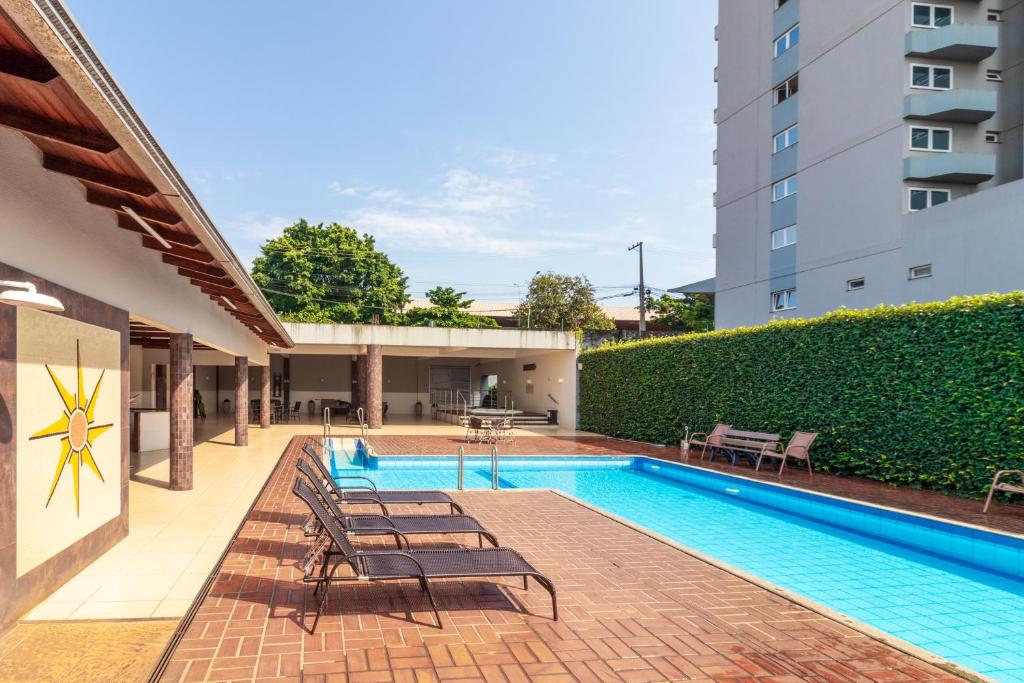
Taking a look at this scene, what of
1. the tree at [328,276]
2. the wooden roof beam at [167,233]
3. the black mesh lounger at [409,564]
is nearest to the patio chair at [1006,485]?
the black mesh lounger at [409,564]

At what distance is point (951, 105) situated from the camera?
18500 millimetres

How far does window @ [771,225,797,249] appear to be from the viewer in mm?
22794

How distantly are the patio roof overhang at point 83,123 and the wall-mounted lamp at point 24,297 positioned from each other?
0.82 m

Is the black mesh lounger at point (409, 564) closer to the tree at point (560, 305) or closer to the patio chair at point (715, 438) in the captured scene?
the patio chair at point (715, 438)

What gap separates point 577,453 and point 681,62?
401 inches

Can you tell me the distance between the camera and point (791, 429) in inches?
459

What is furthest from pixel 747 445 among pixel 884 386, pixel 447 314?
pixel 447 314

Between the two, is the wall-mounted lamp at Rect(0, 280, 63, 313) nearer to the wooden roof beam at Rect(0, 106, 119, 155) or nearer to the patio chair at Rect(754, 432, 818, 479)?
the wooden roof beam at Rect(0, 106, 119, 155)

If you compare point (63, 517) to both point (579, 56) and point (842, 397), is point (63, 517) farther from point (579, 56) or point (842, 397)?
point (579, 56)

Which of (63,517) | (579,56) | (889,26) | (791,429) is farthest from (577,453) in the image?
(889,26)

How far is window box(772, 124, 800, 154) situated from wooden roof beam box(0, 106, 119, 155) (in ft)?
76.3

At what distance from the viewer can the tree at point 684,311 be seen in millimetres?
33531

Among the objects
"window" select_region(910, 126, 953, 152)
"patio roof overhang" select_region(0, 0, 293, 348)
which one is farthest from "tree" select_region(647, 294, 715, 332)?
"patio roof overhang" select_region(0, 0, 293, 348)

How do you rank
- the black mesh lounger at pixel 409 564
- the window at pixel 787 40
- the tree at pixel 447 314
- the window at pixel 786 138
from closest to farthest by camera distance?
the black mesh lounger at pixel 409 564 → the window at pixel 786 138 → the window at pixel 787 40 → the tree at pixel 447 314
